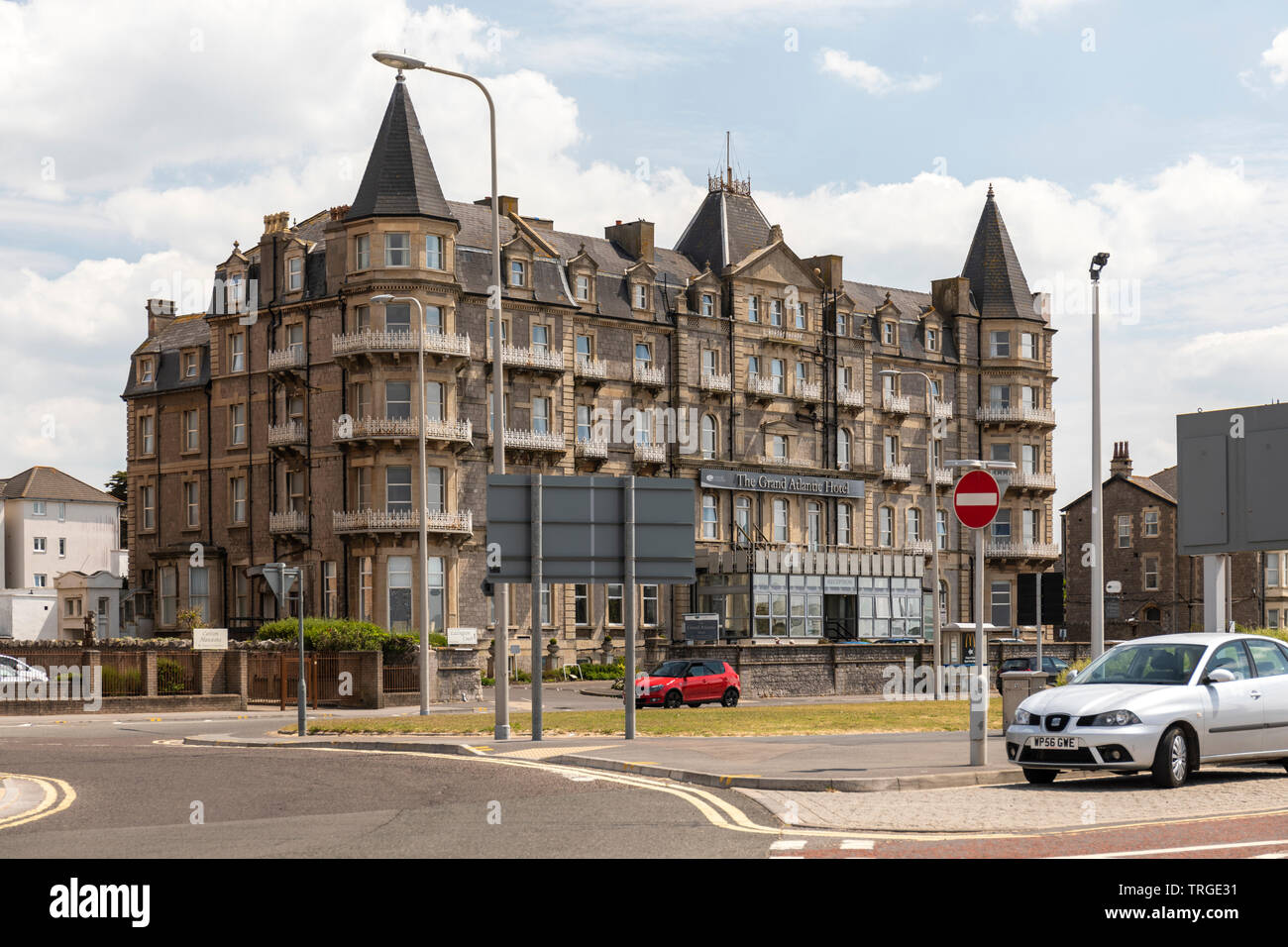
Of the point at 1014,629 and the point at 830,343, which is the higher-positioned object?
the point at 830,343

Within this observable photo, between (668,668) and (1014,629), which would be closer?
(668,668)

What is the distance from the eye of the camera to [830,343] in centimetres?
7638

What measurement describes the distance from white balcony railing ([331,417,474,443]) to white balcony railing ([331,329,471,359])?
2658 mm

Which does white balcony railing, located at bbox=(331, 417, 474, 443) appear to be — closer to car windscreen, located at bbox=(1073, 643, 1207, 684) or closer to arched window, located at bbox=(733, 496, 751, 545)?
arched window, located at bbox=(733, 496, 751, 545)

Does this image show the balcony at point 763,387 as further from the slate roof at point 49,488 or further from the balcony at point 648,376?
the slate roof at point 49,488

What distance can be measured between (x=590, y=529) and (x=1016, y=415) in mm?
59644

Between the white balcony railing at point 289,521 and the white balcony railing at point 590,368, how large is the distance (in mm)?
12629

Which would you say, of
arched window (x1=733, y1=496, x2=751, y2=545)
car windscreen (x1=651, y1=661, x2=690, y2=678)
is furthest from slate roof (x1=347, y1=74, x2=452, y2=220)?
car windscreen (x1=651, y1=661, x2=690, y2=678)

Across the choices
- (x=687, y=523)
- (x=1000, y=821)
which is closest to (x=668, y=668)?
Result: (x=687, y=523)

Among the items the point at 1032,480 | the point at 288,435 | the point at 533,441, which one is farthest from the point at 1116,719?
the point at 1032,480

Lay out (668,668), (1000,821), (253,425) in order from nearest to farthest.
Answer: (1000,821), (668,668), (253,425)

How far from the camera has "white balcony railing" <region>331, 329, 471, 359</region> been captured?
5950cm
